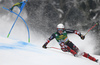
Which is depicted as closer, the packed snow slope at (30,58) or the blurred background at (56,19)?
the packed snow slope at (30,58)

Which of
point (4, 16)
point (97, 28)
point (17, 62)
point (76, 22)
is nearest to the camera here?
point (17, 62)

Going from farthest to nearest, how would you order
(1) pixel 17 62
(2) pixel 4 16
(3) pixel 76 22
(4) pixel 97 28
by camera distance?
(2) pixel 4 16 < (3) pixel 76 22 < (4) pixel 97 28 < (1) pixel 17 62

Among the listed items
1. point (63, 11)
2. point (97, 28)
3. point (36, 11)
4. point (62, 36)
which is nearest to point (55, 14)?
point (63, 11)

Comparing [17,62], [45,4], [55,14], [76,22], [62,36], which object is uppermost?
[45,4]

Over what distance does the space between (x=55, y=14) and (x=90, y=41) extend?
11.7ft

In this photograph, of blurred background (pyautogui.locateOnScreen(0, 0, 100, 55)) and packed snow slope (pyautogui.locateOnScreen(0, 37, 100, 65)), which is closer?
packed snow slope (pyautogui.locateOnScreen(0, 37, 100, 65))

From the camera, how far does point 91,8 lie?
9.93 meters

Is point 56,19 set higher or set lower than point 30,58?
higher

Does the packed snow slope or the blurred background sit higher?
the blurred background

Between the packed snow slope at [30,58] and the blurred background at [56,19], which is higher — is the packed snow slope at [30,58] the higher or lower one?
the lower one

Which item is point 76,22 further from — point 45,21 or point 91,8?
point 45,21

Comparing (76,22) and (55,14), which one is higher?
(55,14)

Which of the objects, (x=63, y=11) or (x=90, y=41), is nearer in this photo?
(x=90, y=41)

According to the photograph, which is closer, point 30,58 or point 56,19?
point 30,58
